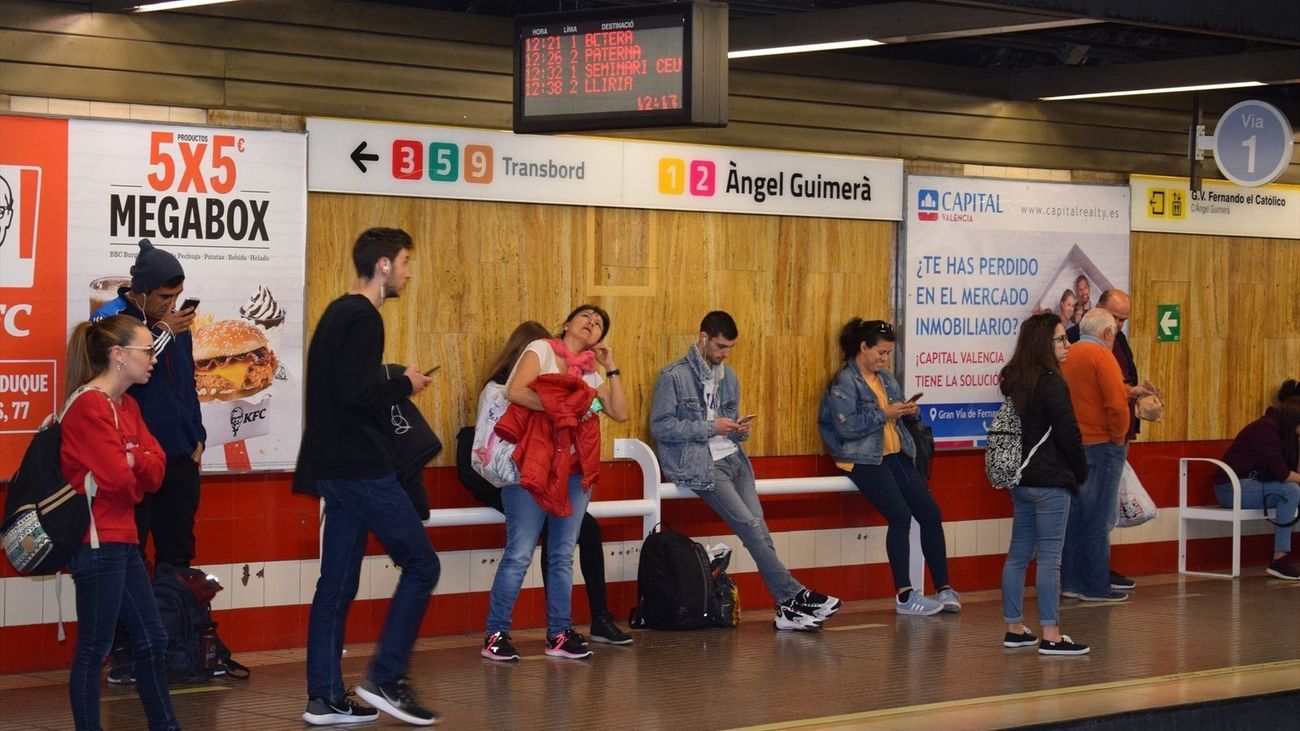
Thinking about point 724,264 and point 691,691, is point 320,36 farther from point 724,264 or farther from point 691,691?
point 691,691

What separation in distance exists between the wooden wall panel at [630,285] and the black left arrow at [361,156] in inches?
6.7

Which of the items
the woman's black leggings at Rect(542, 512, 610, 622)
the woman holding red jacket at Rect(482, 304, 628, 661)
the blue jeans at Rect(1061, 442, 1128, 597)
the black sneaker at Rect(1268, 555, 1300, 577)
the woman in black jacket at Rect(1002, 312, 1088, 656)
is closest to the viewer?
the woman holding red jacket at Rect(482, 304, 628, 661)

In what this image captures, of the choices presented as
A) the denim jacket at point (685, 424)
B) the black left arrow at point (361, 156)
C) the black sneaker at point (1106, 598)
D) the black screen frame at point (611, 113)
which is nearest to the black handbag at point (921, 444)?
the black sneaker at point (1106, 598)

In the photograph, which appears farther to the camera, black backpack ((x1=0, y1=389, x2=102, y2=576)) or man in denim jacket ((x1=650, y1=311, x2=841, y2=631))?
man in denim jacket ((x1=650, y1=311, x2=841, y2=631))

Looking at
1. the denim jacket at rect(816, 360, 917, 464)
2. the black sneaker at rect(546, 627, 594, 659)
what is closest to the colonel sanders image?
the black sneaker at rect(546, 627, 594, 659)

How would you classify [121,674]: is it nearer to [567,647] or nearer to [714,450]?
[567,647]

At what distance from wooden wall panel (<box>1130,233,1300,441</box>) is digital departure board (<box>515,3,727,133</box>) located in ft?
18.5

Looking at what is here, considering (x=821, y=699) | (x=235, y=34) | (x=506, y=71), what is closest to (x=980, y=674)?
(x=821, y=699)

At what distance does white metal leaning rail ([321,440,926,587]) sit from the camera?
9609 mm

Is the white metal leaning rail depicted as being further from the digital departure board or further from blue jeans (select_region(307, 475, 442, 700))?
the digital departure board

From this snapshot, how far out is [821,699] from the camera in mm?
8062

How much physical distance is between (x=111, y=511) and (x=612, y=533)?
14.9 feet

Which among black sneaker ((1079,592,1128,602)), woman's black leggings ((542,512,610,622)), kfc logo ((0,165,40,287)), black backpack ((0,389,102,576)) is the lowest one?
black sneaker ((1079,592,1128,602))

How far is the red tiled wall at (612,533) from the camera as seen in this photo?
30.1ft
